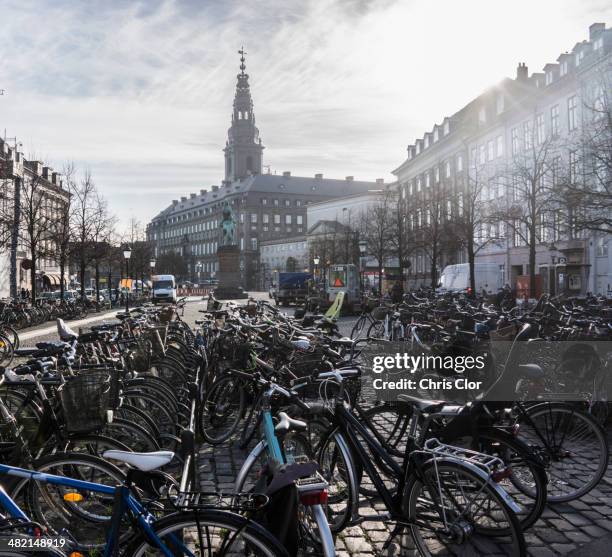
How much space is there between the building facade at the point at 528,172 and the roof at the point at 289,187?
235 feet

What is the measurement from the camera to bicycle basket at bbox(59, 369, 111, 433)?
4.09 meters

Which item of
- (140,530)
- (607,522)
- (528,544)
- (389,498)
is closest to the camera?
(140,530)

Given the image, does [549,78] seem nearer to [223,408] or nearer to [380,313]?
[380,313]

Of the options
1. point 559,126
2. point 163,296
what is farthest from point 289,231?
point 559,126

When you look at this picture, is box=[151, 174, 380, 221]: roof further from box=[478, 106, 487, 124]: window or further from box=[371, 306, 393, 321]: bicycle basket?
box=[371, 306, 393, 321]: bicycle basket

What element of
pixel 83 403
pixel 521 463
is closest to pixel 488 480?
pixel 521 463

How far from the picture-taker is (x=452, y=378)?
612cm

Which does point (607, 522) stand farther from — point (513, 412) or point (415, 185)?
point (415, 185)

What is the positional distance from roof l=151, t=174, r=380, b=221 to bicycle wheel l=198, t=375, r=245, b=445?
127166 mm

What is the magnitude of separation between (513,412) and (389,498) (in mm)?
1440

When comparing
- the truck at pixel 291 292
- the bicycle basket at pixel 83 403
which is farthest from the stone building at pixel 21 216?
the bicycle basket at pixel 83 403

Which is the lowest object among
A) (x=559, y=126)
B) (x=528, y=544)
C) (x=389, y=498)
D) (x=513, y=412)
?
(x=528, y=544)

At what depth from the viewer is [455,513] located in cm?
354

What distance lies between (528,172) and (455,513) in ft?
96.2
